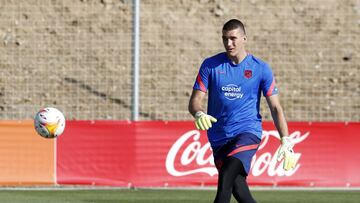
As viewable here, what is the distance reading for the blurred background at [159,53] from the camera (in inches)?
802

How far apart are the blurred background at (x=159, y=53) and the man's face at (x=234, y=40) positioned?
36.9 feet

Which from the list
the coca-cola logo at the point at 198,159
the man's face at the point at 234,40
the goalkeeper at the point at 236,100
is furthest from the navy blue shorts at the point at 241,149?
the coca-cola logo at the point at 198,159

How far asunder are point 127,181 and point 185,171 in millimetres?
942

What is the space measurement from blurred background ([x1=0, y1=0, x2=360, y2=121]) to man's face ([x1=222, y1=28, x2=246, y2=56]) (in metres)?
11.2

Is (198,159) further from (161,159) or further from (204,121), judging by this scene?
(204,121)

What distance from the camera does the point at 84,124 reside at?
15805 mm

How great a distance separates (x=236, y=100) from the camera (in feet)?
28.5

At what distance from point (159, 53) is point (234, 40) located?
1315cm

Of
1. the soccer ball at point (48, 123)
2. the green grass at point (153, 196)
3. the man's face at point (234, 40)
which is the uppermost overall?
the man's face at point (234, 40)

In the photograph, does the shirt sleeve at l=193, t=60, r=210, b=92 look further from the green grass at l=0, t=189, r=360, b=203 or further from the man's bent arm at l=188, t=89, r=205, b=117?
the green grass at l=0, t=189, r=360, b=203

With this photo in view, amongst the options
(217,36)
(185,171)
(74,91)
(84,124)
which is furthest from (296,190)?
(217,36)

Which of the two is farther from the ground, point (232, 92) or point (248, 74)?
point (248, 74)

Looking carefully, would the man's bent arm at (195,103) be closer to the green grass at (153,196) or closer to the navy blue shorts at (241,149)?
the navy blue shorts at (241,149)

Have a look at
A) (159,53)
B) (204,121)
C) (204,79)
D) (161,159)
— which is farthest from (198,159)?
(204,121)
